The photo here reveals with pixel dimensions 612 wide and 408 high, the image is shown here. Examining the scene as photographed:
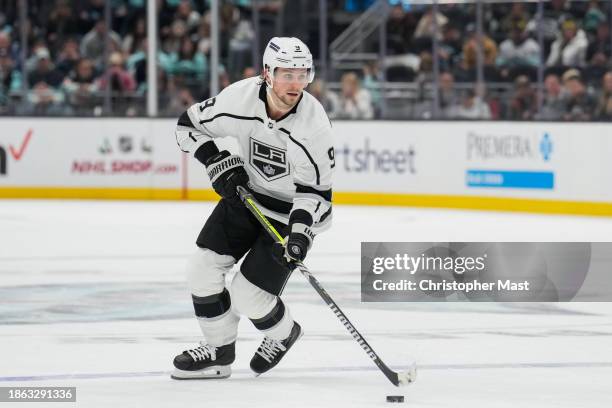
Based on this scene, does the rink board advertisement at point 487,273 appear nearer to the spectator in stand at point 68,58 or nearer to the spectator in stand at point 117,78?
the spectator in stand at point 117,78

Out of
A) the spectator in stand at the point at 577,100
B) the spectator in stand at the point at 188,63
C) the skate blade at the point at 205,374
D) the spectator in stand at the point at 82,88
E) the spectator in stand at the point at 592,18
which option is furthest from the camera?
the spectator in stand at the point at 188,63

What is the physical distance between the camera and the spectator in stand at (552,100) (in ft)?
43.3

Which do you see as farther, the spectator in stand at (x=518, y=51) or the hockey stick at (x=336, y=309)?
the spectator in stand at (x=518, y=51)

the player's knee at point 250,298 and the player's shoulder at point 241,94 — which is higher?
the player's shoulder at point 241,94

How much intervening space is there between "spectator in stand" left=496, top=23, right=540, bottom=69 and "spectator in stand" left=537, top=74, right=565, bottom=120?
33cm

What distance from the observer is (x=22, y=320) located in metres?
6.56

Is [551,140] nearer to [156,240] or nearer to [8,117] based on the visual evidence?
[156,240]

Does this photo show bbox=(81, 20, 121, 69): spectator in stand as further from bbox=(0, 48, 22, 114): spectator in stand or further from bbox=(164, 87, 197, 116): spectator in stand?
bbox=(164, 87, 197, 116): spectator in stand

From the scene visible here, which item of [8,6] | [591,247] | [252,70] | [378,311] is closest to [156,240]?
[591,247]

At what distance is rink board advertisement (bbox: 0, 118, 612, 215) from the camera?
12820 millimetres

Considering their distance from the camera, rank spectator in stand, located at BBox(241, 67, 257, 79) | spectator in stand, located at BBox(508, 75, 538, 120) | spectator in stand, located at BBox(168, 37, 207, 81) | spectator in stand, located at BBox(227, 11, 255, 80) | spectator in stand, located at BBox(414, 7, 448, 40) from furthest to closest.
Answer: spectator in stand, located at BBox(168, 37, 207, 81) < spectator in stand, located at BBox(227, 11, 255, 80) < spectator in stand, located at BBox(241, 67, 257, 79) < spectator in stand, located at BBox(414, 7, 448, 40) < spectator in stand, located at BBox(508, 75, 538, 120)

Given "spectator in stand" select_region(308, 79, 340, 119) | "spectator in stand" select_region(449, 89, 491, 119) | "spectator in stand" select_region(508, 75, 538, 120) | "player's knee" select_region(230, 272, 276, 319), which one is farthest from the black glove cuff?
"spectator in stand" select_region(308, 79, 340, 119)

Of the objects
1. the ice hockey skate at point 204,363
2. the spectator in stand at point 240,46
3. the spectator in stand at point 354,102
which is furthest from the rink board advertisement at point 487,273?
the spectator in stand at point 240,46

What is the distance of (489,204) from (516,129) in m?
0.75
